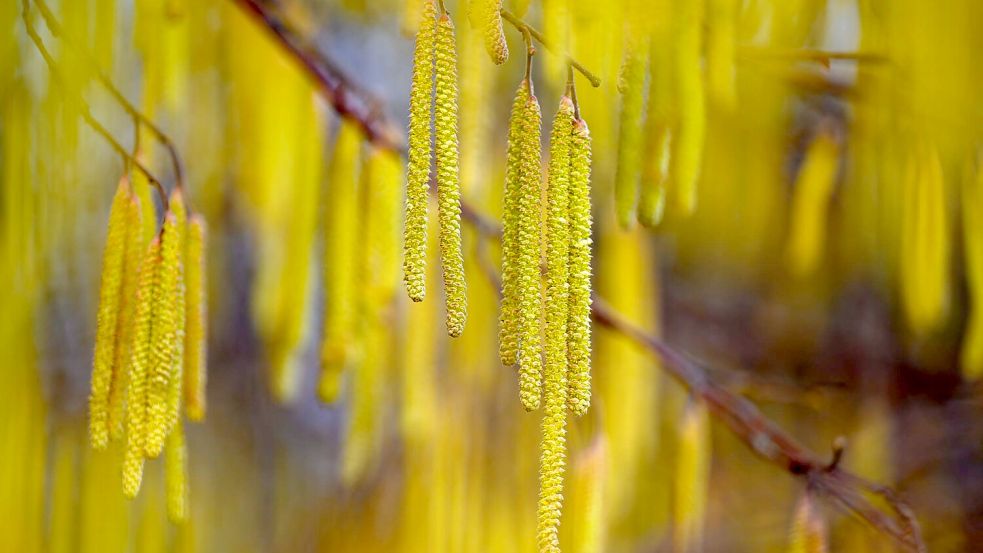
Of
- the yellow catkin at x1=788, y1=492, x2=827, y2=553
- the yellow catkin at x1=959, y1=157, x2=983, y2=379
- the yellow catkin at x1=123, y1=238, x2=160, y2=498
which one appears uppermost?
the yellow catkin at x1=959, y1=157, x2=983, y2=379

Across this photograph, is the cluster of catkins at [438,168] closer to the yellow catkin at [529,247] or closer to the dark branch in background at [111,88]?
the yellow catkin at [529,247]

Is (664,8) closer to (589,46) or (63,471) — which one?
(589,46)

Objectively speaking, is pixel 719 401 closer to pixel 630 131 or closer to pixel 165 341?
pixel 630 131

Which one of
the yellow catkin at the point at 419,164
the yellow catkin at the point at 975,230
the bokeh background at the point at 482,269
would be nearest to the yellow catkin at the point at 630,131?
the bokeh background at the point at 482,269

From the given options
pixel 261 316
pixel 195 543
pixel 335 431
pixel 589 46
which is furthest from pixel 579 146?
pixel 335 431

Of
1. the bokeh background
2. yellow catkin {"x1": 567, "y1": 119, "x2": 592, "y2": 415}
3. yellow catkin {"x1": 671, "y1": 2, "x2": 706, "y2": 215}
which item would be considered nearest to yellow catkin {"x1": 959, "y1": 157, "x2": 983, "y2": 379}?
the bokeh background

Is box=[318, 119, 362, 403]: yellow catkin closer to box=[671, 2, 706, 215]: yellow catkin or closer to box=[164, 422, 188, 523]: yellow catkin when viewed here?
box=[164, 422, 188, 523]: yellow catkin

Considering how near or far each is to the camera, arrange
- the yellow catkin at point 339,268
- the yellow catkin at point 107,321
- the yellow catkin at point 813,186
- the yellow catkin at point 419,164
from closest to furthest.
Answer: the yellow catkin at point 419,164 < the yellow catkin at point 107,321 < the yellow catkin at point 339,268 < the yellow catkin at point 813,186
